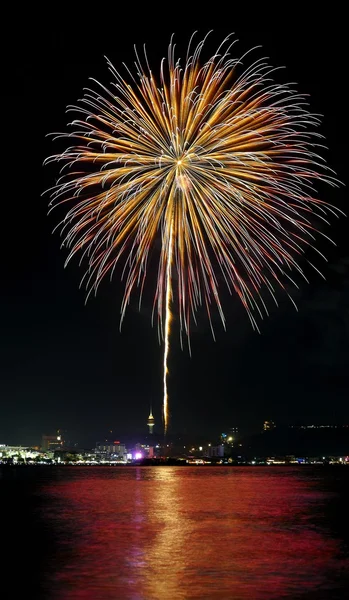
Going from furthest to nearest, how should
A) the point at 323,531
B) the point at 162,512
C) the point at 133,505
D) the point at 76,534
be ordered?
1. the point at 133,505
2. the point at 162,512
3. the point at 323,531
4. the point at 76,534

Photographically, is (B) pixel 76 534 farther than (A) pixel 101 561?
Yes

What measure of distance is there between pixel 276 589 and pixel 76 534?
55.7ft

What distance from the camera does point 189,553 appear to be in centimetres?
2911

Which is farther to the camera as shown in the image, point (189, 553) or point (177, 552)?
point (177, 552)

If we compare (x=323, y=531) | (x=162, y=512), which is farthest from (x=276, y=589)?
(x=162, y=512)

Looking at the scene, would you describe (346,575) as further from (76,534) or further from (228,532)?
(76,534)

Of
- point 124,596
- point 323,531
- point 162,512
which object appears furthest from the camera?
point 162,512

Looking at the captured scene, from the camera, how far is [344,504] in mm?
61438

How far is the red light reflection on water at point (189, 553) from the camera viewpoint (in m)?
21.7

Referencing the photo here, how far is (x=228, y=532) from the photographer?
36562mm

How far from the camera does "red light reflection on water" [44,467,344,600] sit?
71.1 ft

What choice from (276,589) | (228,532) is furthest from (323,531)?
(276,589)

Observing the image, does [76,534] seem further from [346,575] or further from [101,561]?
[346,575]

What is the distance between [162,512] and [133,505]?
24.0ft
